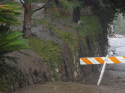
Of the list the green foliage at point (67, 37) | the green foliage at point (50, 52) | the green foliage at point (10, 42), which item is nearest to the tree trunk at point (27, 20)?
the green foliage at point (50, 52)

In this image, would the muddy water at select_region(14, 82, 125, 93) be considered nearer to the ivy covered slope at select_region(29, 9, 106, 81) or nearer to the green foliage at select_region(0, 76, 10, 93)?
the green foliage at select_region(0, 76, 10, 93)

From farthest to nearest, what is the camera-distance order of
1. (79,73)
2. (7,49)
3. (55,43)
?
(79,73), (55,43), (7,49)

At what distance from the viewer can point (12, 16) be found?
5.06 m

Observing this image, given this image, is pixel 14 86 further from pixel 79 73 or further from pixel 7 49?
pixel 79 73

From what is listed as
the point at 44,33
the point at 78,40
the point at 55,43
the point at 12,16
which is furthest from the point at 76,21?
the point at 12,16

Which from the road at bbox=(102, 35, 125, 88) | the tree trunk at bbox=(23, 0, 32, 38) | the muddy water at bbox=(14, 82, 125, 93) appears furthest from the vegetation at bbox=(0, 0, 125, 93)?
the road at bbox=(102, 35, 125, 88)

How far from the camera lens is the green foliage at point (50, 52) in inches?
325

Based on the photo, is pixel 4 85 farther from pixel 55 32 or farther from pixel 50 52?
pixel 55 32

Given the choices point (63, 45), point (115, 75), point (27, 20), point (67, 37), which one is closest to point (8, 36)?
point (27, 20)

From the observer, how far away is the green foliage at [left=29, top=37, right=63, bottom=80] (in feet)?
27.1

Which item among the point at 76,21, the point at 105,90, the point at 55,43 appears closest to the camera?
the point at 105,90

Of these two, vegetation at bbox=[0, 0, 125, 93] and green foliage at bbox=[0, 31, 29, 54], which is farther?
vegetation at bbox=[0, 0, 125, 93]

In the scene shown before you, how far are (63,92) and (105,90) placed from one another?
1.27m

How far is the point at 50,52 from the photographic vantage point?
28.7ft
